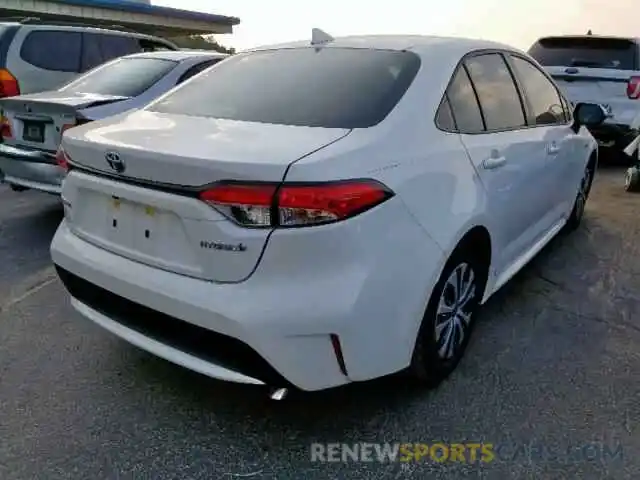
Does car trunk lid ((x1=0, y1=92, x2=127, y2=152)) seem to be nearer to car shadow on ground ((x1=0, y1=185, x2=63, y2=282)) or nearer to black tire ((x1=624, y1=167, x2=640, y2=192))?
car shadow on ground ((x1=0, y1=185, x2=63, y2=282))

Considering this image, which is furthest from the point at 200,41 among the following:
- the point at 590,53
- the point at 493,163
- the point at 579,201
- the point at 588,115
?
the point at 493,163

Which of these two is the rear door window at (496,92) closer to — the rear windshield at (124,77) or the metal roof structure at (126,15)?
the rear windshield at (124,77)

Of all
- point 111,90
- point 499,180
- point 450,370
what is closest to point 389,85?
point 499,180

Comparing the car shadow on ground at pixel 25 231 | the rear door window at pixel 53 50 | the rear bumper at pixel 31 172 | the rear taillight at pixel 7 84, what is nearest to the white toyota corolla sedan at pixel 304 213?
the car shadow on ground at pixel 25 231

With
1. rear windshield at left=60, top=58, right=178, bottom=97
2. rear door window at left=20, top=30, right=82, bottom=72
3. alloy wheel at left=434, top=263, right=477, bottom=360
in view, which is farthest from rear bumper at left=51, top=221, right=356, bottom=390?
rear door window at left=20, top=30, right=82, bottom=72

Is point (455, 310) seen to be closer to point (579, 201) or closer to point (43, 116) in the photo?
point (579, 201)

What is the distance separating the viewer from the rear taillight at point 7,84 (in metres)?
6.13

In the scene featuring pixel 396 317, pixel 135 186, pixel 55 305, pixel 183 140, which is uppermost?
pixel 183 140

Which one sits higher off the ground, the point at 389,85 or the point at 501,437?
the point at 389,85

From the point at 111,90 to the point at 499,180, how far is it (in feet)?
12.2

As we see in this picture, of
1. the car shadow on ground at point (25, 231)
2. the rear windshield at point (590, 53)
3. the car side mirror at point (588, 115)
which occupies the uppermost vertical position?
the rear windshield at point (590, 53)

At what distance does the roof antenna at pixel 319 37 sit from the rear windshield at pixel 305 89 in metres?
0.12

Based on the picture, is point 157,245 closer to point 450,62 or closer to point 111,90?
point 450,62

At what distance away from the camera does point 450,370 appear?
280 cm
